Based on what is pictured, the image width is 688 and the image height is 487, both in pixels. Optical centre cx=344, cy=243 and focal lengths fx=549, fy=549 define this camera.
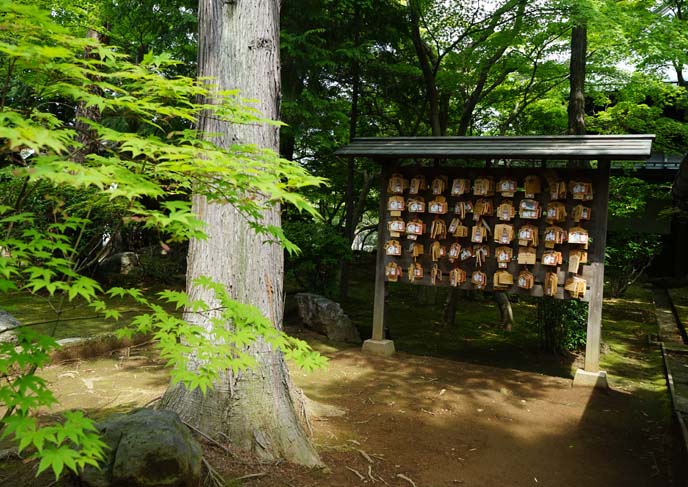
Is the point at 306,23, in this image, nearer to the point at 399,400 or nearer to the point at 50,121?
the point at 399,400

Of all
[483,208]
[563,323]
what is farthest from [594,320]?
[483,208]

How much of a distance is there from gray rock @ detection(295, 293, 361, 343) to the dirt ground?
1.27 meters

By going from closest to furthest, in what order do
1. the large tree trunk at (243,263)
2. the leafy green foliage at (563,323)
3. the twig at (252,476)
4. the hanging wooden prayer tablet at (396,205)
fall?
the twig at (252,476) < the large tree trunk at (243,263) < the hanging wooden prayer tablet at (396,205) < the leafy green foliage at (563,323)

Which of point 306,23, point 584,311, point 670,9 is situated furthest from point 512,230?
point 670,9

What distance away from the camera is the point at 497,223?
7.63 meters

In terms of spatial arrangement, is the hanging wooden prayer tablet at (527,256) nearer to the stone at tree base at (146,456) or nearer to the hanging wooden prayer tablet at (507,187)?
the hanging wooden prayer tablet at (507,187)

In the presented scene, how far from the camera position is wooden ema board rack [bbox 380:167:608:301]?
714cm

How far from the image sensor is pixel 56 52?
198 cm

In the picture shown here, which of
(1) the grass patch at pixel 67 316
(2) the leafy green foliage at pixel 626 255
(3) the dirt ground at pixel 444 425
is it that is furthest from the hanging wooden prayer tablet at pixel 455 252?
(2) the leafy green foliage at pixel 626 255

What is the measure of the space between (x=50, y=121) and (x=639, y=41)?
10841 mm

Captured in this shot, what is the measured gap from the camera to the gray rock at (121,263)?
1255cm

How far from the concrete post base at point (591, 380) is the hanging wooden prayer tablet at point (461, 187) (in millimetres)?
2822

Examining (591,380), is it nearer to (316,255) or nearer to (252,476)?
(252,476)

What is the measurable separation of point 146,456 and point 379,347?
524cm
